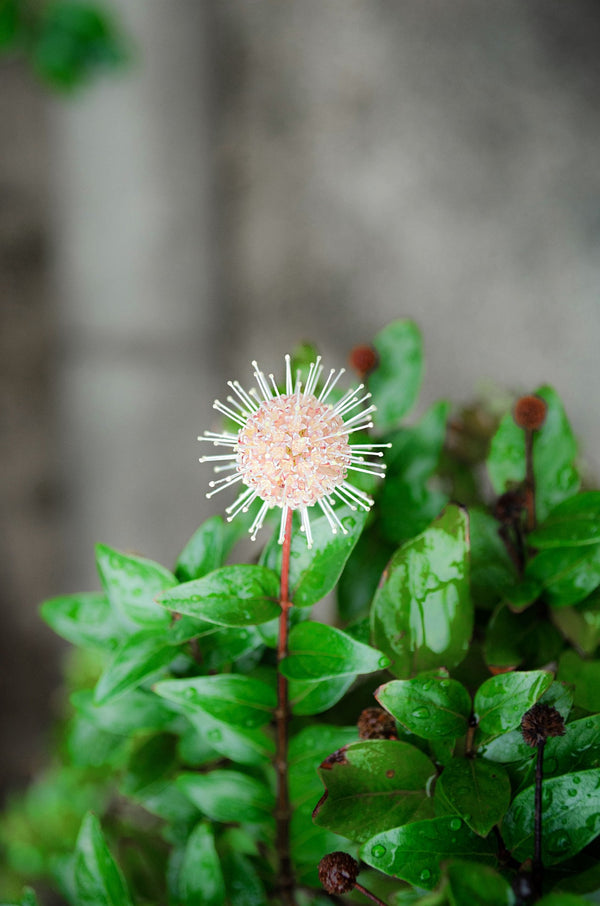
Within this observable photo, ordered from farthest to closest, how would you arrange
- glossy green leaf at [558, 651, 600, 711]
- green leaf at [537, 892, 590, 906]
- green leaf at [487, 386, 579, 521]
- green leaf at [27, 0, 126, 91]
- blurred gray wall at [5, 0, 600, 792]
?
1. green leaf at [27, 0, 126, 91]
2. blurred gray wall at [5, 0, 600, 792]
3. green leaf at [487, 386, 579, 521]
4. glossy green leaf at [558, 651, 600, 711]
5. green leaf at [537, 892, 590, 906]

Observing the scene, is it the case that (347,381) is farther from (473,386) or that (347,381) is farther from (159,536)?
(159,536)

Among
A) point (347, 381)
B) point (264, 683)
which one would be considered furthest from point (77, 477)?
point (264, 683)

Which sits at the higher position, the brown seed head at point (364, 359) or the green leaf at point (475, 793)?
the brown seed head at point (364, 359)

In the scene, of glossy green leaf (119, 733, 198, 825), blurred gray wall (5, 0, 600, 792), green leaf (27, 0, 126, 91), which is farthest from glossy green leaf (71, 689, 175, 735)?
green leaf (27, 0, 126, 91)

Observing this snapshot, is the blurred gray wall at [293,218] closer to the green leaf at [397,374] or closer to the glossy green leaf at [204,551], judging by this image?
the green leaf at [397,374]

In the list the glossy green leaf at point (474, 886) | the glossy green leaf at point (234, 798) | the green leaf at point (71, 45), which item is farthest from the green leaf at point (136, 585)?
the green leaf at point (71, 45)

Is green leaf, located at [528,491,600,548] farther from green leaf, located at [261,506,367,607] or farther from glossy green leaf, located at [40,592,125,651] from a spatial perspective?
glossy green leaf, located at [40,592,125,651]

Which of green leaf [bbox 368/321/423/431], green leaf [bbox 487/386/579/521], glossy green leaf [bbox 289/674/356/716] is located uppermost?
green leaf [bbox 368/321/423/431]
